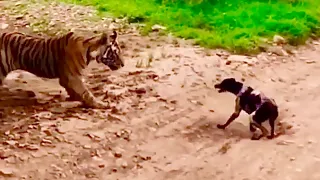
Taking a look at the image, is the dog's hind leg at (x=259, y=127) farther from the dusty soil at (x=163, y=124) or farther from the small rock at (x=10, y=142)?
the small rock at (x=10, y=142)

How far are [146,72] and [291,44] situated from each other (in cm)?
152

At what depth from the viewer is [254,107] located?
Result: 354 cm

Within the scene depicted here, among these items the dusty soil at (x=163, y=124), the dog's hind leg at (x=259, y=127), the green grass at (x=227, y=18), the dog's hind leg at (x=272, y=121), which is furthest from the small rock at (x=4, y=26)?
the dog's hind leg at (x=272, y=121)

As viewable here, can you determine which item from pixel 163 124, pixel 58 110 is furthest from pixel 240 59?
pixel 58 110

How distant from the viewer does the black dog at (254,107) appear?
3479 mm

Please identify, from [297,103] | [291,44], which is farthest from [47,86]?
[291,44]

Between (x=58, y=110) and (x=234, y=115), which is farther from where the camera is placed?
(x=58, y=110)

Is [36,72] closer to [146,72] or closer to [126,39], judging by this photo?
[146,72]

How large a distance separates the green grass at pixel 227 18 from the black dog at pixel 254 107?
1424 mm

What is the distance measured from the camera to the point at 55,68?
3914 mm

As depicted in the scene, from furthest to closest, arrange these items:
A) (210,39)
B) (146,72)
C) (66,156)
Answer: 1. (210,39)
2. (146,72)
3. (66,156)

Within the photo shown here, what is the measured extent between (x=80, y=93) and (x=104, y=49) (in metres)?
0.32

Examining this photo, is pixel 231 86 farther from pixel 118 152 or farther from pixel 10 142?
pixel 10 142

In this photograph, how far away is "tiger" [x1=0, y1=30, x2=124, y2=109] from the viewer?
386cm
